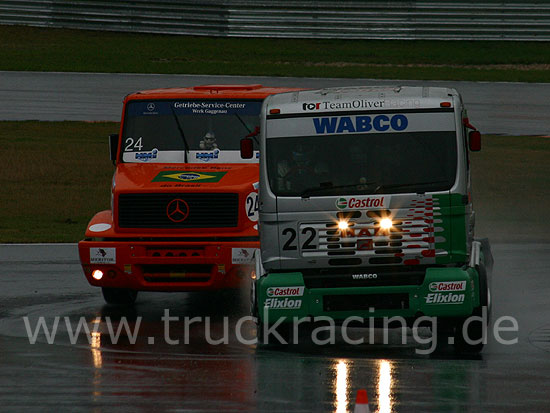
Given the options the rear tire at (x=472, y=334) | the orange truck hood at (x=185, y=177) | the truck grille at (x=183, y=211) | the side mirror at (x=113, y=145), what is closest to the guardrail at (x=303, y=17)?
the side mirror at (x=113, y=145)

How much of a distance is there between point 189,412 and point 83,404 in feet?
2.80

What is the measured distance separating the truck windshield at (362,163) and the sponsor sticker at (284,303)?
99cm

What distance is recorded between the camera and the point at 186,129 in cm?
1459

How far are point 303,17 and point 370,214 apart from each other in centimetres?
3368

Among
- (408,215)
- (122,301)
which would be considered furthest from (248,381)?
(122,301)

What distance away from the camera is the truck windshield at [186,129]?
14.5 meters

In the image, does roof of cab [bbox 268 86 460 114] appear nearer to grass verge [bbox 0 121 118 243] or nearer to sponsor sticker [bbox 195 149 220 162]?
sponsor sticker [bbox 195 149 220 162]

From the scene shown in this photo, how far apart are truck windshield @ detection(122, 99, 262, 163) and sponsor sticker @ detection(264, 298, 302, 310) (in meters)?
3.37

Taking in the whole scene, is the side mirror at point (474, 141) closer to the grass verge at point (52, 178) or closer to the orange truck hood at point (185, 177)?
the orange truck hood at point (185, 177)

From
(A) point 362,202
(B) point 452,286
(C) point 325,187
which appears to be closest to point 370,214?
(A) point 362,202

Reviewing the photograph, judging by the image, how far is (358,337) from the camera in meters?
12.3

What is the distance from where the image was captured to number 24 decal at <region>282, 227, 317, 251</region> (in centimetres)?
1142

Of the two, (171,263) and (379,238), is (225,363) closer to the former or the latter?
(379,238)

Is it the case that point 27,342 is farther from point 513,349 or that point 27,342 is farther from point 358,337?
point 513,349
